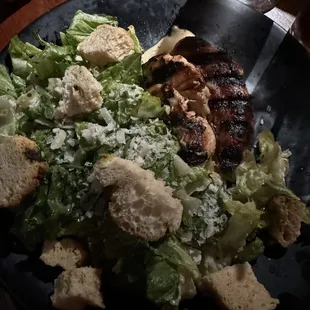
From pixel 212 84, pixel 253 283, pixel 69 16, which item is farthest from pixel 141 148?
pixel 69 16

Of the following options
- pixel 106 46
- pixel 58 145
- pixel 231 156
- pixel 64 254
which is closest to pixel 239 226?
pixel 231 156

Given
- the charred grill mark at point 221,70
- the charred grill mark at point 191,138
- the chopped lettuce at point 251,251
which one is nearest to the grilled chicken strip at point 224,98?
the charred grill mark at point 221,70

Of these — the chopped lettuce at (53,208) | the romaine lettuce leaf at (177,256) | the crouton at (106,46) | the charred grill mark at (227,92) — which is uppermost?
the charred grill mark at (227,92)

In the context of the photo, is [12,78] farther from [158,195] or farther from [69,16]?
[158,195]

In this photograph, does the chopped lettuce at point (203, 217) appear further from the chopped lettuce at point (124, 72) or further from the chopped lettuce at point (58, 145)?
the chopped lettuce at point (124, 72)

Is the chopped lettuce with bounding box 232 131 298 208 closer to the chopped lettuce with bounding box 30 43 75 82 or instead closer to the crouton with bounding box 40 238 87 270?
the crouton with bounding box 40 238 87 270

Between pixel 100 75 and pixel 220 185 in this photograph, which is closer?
pixel 220 185
